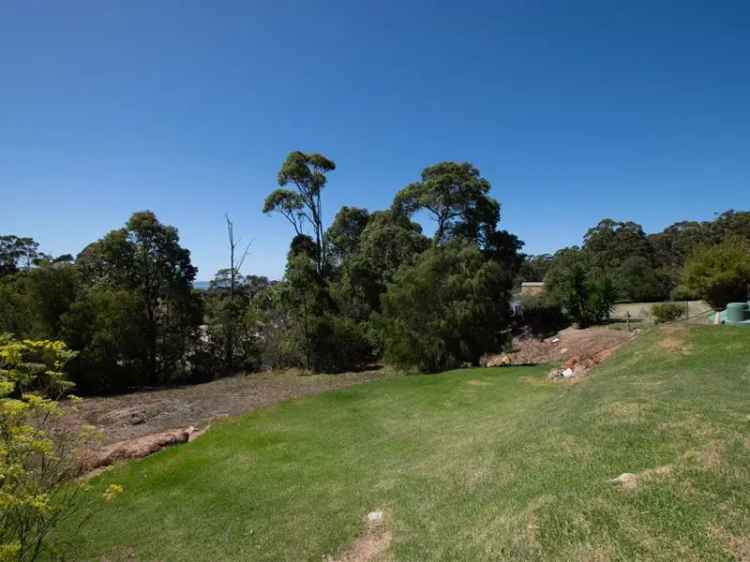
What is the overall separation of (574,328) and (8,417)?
23.5 meters

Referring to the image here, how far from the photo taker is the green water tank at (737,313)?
42.6 feet

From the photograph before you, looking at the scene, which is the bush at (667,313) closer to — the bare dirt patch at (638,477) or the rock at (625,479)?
the bare dirt patch at (638,477)

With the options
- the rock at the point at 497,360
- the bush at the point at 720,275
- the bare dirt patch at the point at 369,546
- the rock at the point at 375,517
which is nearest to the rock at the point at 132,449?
the rock at the point at 375,517

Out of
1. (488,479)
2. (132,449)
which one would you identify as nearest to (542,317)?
(488,479)

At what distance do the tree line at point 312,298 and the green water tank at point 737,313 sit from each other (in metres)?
7.07

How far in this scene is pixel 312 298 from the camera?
68.3ft

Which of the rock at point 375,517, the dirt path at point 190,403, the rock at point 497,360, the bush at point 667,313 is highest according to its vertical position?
the bush at point 667,313

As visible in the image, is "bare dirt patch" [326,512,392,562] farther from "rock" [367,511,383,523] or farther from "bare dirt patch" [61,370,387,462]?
"bare dirt patch" [61,370,387,462]

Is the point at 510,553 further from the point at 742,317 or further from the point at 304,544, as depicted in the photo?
the point at 742,317

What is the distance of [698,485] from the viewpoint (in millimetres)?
4020

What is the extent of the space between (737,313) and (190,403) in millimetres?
18615

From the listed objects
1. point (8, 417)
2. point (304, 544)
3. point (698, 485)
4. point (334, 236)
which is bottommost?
point (304, 544)

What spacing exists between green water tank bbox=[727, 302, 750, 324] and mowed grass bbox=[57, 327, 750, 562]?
313cm

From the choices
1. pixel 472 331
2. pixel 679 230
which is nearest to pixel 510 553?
pixel 472 331
